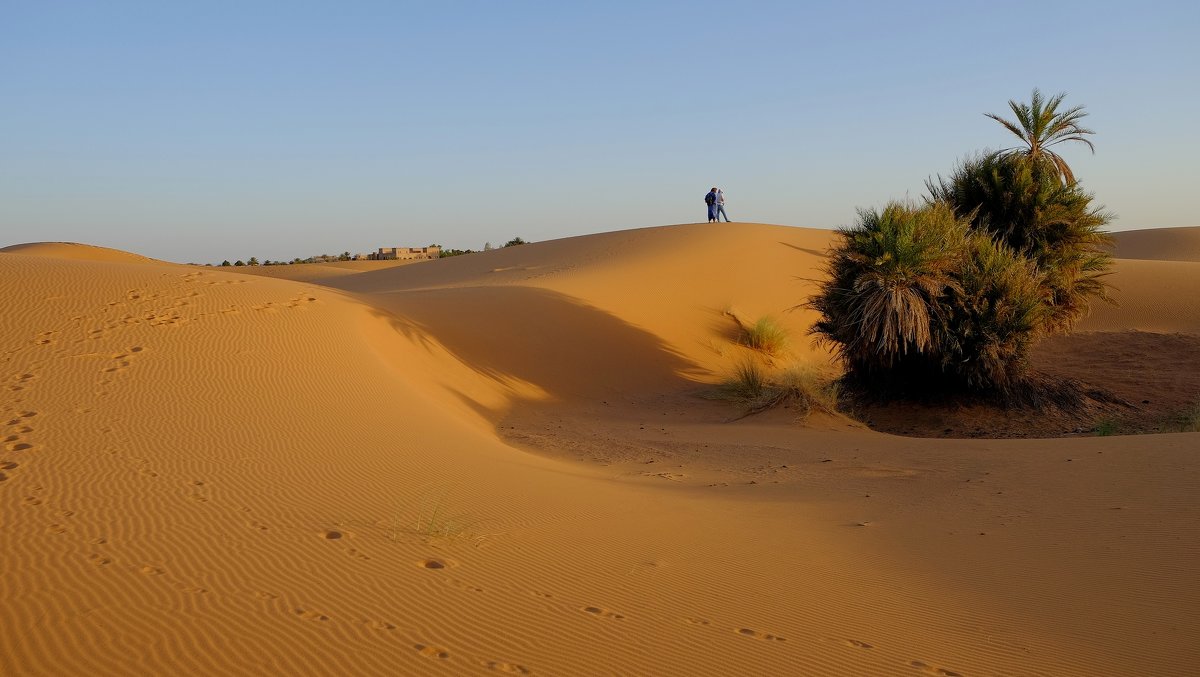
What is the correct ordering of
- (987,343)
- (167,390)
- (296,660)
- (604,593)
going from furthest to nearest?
(987,343)
(167,390)
(604,593)
(296,660)

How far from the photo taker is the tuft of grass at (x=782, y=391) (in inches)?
520

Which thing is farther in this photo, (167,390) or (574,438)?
(574,438)

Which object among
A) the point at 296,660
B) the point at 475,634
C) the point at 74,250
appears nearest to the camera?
the point at 296,660

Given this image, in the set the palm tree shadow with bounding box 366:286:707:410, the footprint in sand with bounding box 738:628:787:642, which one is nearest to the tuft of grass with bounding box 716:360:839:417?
the palm tree shadow with bounding box 366:286:707:410

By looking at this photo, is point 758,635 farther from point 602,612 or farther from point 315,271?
point 315,271

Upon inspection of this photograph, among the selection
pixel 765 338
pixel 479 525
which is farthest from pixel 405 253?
pixel 479 525

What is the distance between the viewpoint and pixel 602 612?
16.0ft

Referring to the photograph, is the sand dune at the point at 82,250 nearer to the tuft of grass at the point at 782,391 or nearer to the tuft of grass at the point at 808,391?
the tuft of grass at the point at 782,391

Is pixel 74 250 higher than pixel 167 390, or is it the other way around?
pixel 74 250

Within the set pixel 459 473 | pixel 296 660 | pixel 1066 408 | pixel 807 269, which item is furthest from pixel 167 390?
pixel 807 269

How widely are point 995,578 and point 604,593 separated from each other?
99.4 inches

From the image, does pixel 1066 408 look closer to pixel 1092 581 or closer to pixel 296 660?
pixel 1092 581

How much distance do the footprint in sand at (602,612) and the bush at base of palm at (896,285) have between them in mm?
9280

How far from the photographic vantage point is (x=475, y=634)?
14.9 feet
